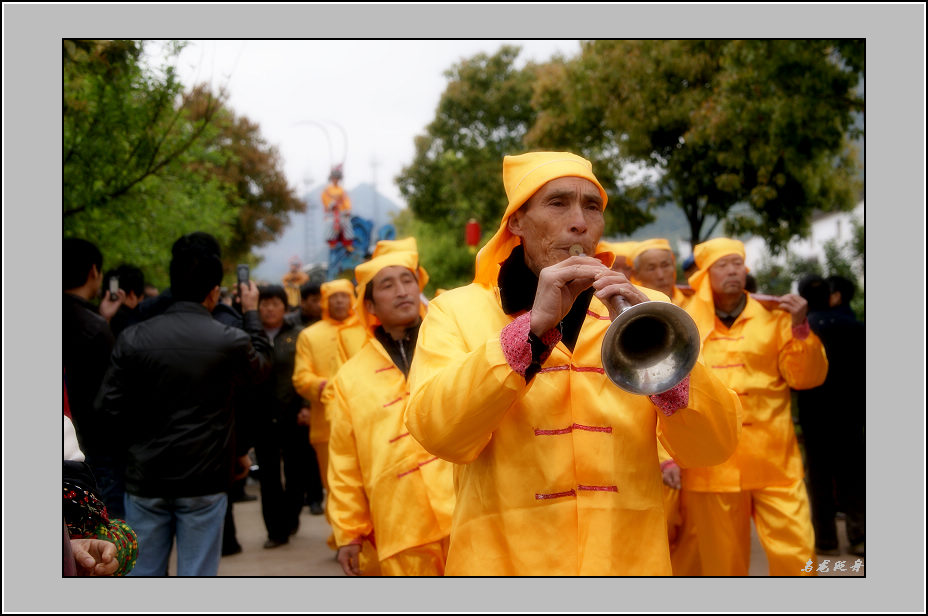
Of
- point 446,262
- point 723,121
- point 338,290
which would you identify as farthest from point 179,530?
point 446,262

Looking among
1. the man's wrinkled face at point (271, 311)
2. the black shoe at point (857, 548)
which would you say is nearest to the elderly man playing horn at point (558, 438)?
the black shoe at point (857, 548)

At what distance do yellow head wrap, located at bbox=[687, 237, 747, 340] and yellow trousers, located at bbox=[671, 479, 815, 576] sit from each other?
1092 millimetres

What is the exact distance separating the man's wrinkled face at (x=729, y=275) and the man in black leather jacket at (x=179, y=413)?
309cm

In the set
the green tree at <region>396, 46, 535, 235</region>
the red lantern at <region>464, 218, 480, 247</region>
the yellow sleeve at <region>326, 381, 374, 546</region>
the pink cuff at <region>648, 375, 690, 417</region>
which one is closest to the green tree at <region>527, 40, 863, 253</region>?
the yellow sleeve at <region>326, 381, 374, 546</region>

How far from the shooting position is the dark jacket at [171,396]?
16.3 feet

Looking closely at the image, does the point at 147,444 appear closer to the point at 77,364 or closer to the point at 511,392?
the point at 77,364

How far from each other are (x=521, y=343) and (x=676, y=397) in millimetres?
444

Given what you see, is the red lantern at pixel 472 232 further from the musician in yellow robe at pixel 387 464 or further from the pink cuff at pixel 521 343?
the pink cuff at pixel 521 343

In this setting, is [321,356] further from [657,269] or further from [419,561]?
[419,561]

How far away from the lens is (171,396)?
499 cm

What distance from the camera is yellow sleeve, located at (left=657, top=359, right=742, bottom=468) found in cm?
253

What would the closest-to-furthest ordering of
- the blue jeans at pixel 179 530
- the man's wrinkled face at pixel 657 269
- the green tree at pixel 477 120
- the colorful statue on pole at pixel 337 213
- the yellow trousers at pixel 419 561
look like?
1. the yellow trousers at pixel 419 561
2. the blue jeans at pixel 179 530
3. the man's wrinkled face at pixel 657 269
4. the colorful statue on pole at pixel 337 213
5. the green tree at pixel 477 120

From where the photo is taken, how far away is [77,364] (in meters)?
5.17

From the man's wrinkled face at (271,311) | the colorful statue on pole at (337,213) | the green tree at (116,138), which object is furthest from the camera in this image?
the colorful statue on pole at (337,213)
